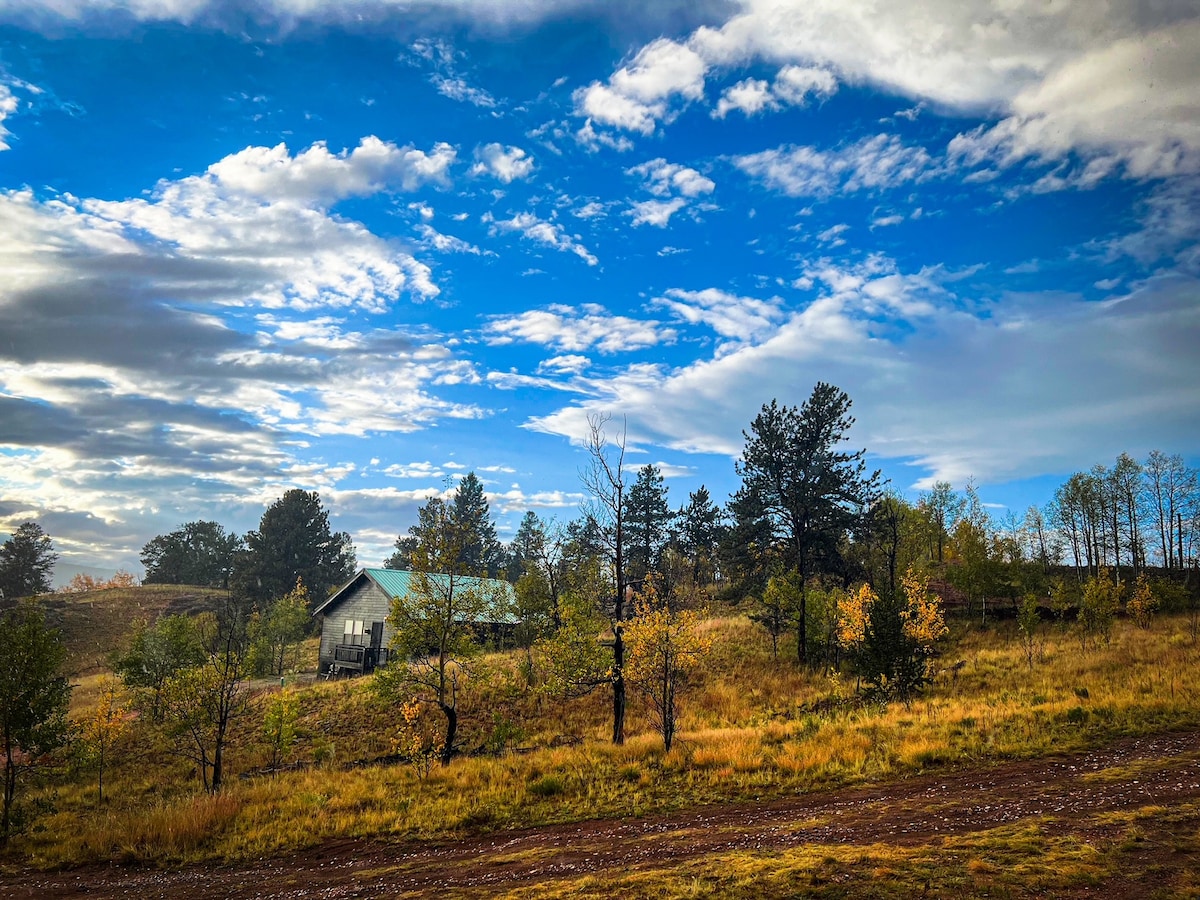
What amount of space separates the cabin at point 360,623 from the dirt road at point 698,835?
29.2 m

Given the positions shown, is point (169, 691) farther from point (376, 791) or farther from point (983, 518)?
point (983, 518)

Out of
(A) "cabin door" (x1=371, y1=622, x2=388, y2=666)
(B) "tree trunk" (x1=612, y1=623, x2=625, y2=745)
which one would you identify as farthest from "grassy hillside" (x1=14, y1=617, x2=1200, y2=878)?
(A) "cabin door" (x1=371, y1=622, x2=388, y2=666)

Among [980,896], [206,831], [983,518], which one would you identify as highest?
[983,518]

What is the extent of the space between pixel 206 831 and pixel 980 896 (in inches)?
695

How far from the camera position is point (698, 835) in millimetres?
11891

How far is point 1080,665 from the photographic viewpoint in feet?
84.8

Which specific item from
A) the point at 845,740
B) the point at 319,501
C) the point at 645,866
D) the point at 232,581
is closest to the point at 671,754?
the point at 845,740

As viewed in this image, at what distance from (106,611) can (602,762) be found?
8030 centimetres

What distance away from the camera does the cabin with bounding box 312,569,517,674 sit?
43.9 m

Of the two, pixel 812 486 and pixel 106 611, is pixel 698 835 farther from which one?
pixel 106 611

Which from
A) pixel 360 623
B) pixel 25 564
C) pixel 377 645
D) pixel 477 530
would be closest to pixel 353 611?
pixel 360 623

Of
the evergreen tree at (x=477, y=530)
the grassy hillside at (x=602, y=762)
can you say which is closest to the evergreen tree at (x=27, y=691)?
the grassy hillside at (x=602, y=762)

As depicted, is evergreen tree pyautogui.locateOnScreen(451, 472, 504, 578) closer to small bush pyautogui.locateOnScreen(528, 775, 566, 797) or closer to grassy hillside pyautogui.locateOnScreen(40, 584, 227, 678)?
grassy hillside pyautogui.locateOnScreen(40, 584, 227, 678)

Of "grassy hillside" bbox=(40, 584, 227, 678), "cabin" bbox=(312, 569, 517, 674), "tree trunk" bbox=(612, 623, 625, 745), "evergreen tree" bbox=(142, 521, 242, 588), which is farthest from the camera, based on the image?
"evergreen tree" bbox=(142, 521, 242, 588)
